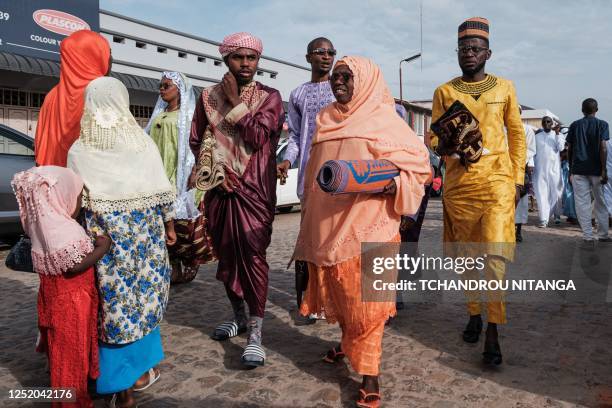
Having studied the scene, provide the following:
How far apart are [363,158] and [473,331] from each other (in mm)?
1626

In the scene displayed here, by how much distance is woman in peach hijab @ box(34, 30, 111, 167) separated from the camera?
302cm

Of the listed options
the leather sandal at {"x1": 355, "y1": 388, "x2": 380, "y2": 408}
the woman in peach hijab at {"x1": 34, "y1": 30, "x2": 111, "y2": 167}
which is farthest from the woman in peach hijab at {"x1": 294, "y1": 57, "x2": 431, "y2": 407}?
the woman in peach hijab at {"x1": 34, "y1": 30, "x2": 111, "y2": 167}

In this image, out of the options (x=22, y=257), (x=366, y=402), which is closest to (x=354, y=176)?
(x=366, y=402)

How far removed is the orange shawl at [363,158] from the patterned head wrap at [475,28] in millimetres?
885

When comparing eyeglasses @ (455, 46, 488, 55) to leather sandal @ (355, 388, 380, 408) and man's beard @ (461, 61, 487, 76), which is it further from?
leather sandal @ (355, 388, 380, 408)

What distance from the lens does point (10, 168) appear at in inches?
257

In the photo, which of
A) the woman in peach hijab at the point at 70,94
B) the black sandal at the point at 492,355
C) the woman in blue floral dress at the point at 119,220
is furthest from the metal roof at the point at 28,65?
the black sandal at the point at 492,355

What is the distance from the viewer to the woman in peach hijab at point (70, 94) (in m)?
3.02

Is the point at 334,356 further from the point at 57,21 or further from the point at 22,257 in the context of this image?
the point at 57,21

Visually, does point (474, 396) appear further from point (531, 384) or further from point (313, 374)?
point (313, 374)

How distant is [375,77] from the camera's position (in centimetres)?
289

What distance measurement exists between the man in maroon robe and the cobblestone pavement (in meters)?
0.39

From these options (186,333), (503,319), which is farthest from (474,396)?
(186,333)

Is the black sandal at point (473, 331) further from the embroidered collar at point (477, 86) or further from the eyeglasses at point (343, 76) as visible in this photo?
the eyeglasses at point (343, 76)
